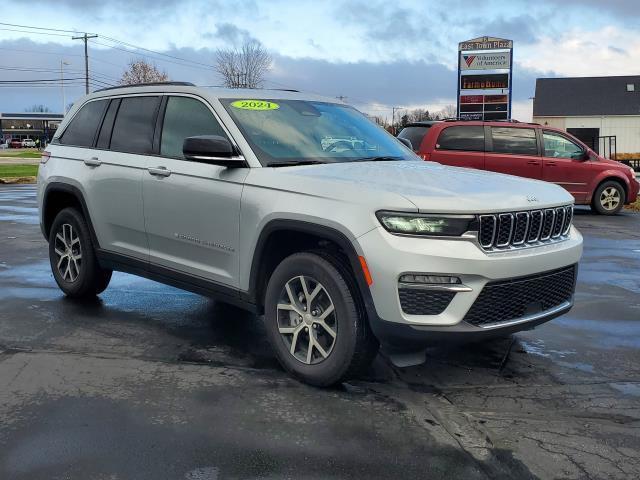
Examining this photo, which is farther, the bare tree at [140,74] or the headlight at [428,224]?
the bare tree at [140,74]

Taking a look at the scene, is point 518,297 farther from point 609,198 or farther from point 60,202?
point 609,198

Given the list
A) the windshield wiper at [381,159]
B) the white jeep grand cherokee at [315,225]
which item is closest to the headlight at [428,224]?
the white jeep grand cherokee at [315,225]

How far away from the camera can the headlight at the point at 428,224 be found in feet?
11.4

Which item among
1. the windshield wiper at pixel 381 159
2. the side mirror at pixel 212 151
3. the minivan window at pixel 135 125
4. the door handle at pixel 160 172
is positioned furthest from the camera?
the minivan window at pixel 135 125

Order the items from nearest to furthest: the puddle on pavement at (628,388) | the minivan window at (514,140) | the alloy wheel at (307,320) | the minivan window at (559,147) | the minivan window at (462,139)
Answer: the alloy wheel at (307,320) → the puddle on pavement at (628,388) → the minivan window at (462,139) → the minivan window at (514,140) → the minivan window at (559,147)

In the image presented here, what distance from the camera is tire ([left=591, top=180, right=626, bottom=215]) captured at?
14367 mm

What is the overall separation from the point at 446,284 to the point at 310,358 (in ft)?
3.42

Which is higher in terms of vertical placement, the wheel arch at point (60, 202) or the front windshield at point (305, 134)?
the front windshield at point (305, 134)

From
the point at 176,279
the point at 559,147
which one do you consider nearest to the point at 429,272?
the point at 176,279

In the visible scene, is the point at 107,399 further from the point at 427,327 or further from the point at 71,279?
the point at 71,279

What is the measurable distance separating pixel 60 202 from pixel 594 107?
212ft

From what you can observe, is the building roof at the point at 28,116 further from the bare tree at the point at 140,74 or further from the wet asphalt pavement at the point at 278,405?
the wet asphalt pavement at the point at 278,405

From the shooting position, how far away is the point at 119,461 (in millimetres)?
3057

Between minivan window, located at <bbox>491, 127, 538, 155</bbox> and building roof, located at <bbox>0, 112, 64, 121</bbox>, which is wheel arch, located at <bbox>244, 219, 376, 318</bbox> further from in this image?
building roof, located at <bbox>0, 112, 64, 121</bbox>
